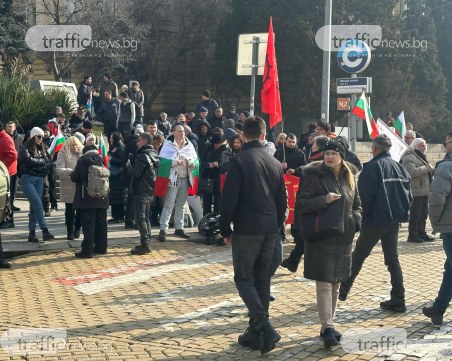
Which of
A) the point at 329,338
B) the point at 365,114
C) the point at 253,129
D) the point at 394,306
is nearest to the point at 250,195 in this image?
the point at 253,129

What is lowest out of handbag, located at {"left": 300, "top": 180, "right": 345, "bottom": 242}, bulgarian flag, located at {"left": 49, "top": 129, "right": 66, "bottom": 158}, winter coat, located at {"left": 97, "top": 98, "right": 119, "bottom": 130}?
handbag, located at {"left": 300, "top": 180, "right": 345, "bottom": 242}

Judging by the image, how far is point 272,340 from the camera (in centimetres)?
724

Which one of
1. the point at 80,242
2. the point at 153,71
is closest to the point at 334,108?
the point at 153,71

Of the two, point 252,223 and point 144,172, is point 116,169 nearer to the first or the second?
point 144,172

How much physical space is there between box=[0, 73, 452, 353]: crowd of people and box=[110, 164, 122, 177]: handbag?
783 mm

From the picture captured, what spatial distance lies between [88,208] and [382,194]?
189 inches

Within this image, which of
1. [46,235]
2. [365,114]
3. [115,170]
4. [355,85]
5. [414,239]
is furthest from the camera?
[355,85]

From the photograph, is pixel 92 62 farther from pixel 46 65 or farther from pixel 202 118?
pixel 202 118

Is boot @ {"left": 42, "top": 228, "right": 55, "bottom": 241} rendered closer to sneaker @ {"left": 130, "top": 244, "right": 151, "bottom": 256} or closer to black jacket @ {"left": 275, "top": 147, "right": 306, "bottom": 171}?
sneaker @ {"left": 130, "top": 244, "right": 151, "bottom": 256}

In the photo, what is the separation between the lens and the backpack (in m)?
12.0

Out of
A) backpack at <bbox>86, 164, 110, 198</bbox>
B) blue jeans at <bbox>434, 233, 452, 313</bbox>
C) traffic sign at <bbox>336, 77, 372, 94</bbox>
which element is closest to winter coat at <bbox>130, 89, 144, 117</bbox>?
traffic sign at <bbox>336, 77, 372, 94</bbox>

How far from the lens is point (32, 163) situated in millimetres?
12977

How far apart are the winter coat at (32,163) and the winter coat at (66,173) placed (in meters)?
0.22

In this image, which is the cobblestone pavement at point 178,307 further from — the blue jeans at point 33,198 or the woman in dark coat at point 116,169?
→ the woman in dark coat at point 116,169
